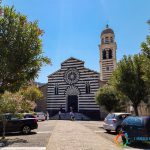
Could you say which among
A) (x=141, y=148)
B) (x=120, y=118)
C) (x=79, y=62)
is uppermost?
(x=79, y=62)

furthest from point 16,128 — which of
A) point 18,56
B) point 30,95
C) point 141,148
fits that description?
point 30,95

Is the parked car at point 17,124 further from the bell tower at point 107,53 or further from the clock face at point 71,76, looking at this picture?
the bell tower at point 107,53

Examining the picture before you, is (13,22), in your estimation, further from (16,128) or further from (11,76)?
(16,128)

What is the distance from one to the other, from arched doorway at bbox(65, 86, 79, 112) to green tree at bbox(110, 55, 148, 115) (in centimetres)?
2893

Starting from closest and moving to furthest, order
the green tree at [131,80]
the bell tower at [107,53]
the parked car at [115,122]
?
the parked car at [115,122]
the green tree at [131,80]
the bell tower at [107,53]

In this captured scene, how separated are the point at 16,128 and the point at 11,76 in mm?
7512

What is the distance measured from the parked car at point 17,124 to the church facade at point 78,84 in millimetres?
31809

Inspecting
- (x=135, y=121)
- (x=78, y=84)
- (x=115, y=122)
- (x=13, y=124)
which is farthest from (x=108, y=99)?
(x=78, y=84)

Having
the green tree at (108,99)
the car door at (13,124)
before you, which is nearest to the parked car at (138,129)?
the car door at (13,124)

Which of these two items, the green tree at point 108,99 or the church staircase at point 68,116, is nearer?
the green tree at point 108,99

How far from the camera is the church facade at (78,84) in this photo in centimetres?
5419

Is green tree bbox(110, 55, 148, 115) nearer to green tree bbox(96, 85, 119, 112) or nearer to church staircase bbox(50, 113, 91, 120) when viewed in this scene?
green tree bbox(96, 85, 119, 112)

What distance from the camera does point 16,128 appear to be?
20641 millimetres

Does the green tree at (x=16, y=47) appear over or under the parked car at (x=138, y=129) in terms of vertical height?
over
